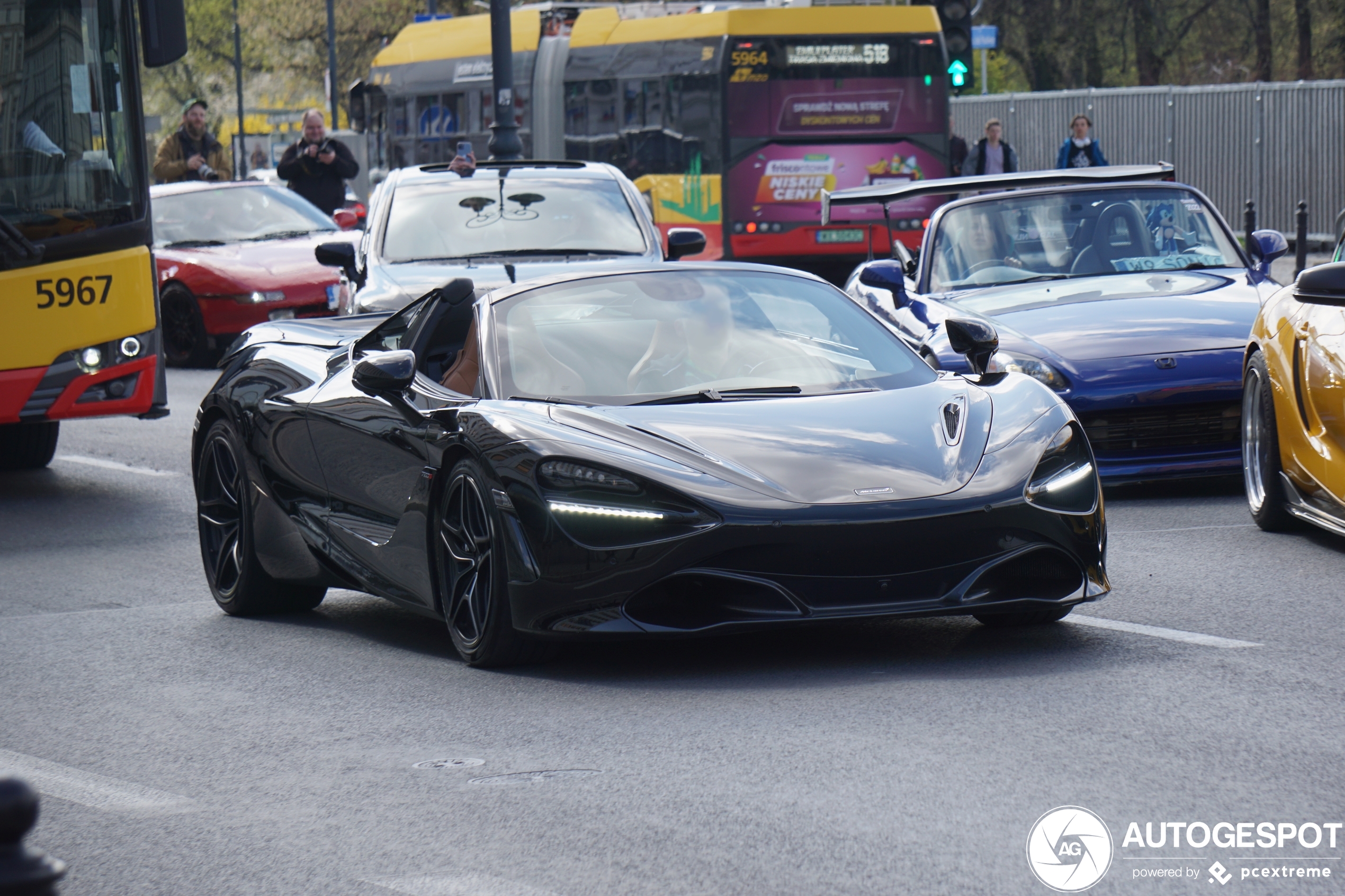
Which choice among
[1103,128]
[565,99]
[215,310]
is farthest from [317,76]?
[215,310]

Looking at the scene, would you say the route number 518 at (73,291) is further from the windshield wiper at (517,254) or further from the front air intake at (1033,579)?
the front air intake at (1033,579)

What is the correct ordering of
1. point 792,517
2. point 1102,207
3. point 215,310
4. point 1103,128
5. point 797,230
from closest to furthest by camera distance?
point 792,517, point 1102,207, point 215,310, point 797,230, point 1103,128

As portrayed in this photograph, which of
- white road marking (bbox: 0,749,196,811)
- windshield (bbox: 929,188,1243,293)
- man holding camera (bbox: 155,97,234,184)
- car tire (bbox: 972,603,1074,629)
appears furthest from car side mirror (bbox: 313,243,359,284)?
man holding camera (bbox: 155,97,234,184)

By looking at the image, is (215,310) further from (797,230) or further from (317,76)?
(317,76)

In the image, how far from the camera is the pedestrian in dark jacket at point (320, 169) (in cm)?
2175

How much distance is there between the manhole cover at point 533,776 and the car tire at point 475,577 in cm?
114

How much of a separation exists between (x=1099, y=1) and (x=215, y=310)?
30.3m

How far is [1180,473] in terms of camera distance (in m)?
9.76

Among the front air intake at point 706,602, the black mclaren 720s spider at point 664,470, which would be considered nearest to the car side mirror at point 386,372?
the black mclaren 720s spider at point 664,470

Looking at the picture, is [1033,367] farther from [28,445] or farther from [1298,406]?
[28,445]

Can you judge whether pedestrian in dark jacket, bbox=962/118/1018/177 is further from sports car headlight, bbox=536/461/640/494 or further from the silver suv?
sports car headlight, bbox=536/461/640/494

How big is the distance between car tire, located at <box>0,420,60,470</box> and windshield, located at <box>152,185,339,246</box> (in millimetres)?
6354

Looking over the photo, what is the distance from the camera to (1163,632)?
21.2 feet

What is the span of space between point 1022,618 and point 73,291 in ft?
20.7
